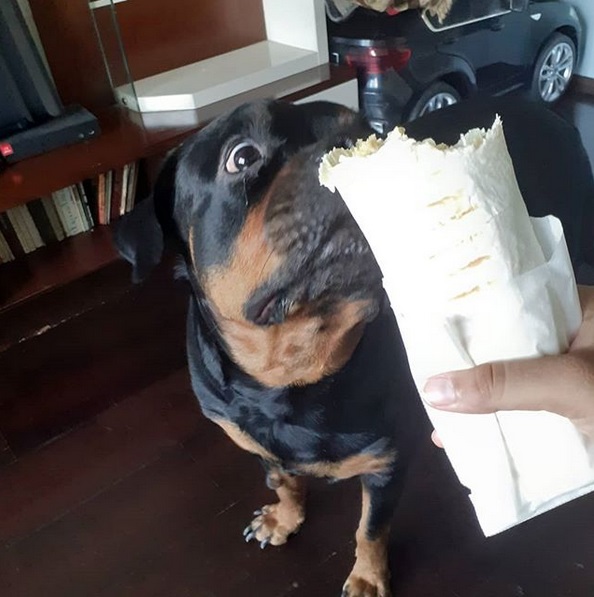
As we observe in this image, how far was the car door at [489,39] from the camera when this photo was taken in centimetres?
250

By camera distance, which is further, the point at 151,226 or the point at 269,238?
the point at 151,226

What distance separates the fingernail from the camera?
66 centimetres

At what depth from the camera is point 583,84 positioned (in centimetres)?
310

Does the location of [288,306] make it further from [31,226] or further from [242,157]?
[31,226]

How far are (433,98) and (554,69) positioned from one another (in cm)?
84

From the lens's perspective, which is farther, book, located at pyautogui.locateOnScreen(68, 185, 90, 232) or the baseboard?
the baseboard

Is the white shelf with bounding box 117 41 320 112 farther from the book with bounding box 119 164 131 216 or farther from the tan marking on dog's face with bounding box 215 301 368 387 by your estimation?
the tan marking on dog's face with bounding box 215 301 368 387

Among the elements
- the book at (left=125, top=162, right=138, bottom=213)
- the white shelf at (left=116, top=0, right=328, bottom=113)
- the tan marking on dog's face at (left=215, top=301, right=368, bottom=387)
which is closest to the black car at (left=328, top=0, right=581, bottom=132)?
the white shelf at (left=116, top=0, right=328, bottom=113)

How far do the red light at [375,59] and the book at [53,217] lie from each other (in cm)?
107

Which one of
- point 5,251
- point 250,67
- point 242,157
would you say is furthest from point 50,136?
point 242,157

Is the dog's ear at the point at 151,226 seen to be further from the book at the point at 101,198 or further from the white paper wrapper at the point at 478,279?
the book at the point at 101,198

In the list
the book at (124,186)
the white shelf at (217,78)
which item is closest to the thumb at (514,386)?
the book at (124,186)

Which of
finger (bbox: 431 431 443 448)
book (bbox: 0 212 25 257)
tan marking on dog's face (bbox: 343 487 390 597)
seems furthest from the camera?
book (bbox: 0 212 25 257)

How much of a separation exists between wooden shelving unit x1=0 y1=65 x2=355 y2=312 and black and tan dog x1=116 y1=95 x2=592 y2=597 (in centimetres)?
49
